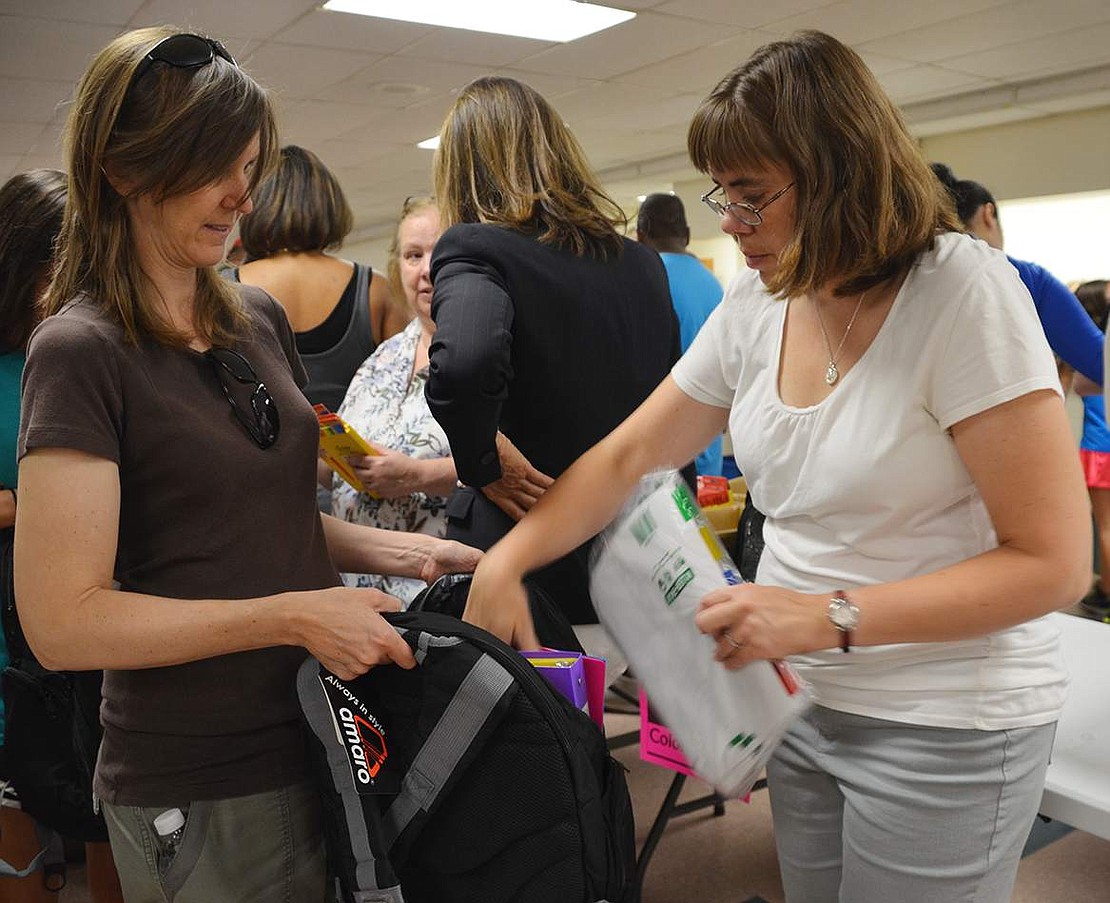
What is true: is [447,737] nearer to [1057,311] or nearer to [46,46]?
[1057,311]

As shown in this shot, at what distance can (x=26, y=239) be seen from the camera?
1769mm

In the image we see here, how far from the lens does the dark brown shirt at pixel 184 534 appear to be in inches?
41.7

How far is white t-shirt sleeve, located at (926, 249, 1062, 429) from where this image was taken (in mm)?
946

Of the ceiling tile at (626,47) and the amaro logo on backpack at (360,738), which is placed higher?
the ceiling tile at (626,47)

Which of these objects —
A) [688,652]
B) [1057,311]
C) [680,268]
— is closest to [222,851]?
[688,652]

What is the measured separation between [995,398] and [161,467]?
839 millimetres

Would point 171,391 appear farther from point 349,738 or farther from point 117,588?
point 349,738

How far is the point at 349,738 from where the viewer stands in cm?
110

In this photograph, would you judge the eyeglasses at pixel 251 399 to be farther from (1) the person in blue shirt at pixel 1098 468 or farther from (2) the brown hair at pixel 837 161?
(1) the person in blue shirt at pixel 1098 468

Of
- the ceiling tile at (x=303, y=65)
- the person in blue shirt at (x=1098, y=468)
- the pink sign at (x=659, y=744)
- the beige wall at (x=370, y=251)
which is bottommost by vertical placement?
the beige wall at (x=370, y=251)

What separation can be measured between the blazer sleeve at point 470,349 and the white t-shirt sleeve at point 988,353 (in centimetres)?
77

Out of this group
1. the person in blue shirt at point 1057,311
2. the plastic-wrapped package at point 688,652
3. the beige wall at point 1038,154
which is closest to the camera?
the plastic-wrapped package at point 688,652

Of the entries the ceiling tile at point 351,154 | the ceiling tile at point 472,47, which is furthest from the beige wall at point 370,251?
the ceiling tile at point 472,47

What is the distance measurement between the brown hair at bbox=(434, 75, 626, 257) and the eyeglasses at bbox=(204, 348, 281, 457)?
660mm
